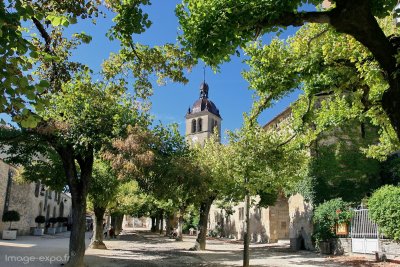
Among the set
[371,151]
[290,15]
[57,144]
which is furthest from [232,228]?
[290,15]

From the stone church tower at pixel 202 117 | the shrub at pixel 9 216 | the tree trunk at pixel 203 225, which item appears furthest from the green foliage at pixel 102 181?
the stone church tower at pixel 202 117

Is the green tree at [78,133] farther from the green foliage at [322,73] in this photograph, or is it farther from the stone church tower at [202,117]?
the stone church tower at [202,117]

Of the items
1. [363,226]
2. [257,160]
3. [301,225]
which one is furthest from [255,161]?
[301,225]

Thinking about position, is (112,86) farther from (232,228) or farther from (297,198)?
(232,228)

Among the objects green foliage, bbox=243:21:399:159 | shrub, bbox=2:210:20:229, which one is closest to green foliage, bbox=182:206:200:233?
shrub, bbox=2:210:20:229

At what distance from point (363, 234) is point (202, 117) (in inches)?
2584

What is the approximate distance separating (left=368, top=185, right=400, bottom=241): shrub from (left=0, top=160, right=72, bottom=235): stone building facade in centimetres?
1613

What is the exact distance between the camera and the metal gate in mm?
17622

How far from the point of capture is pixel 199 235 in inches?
970

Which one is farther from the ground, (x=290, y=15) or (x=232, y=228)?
(x=290, y=15)

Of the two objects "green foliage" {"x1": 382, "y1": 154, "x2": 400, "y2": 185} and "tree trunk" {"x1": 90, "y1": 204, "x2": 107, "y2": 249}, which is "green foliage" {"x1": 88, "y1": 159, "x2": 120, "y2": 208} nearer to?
"tree trunk" {"x1": 90, "y1": 204, "x2": 107, "y2": 249}

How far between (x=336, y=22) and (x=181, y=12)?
2834 millimetres

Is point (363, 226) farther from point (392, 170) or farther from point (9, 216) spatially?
point (9, 216)

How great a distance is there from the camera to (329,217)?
21.4 meters
